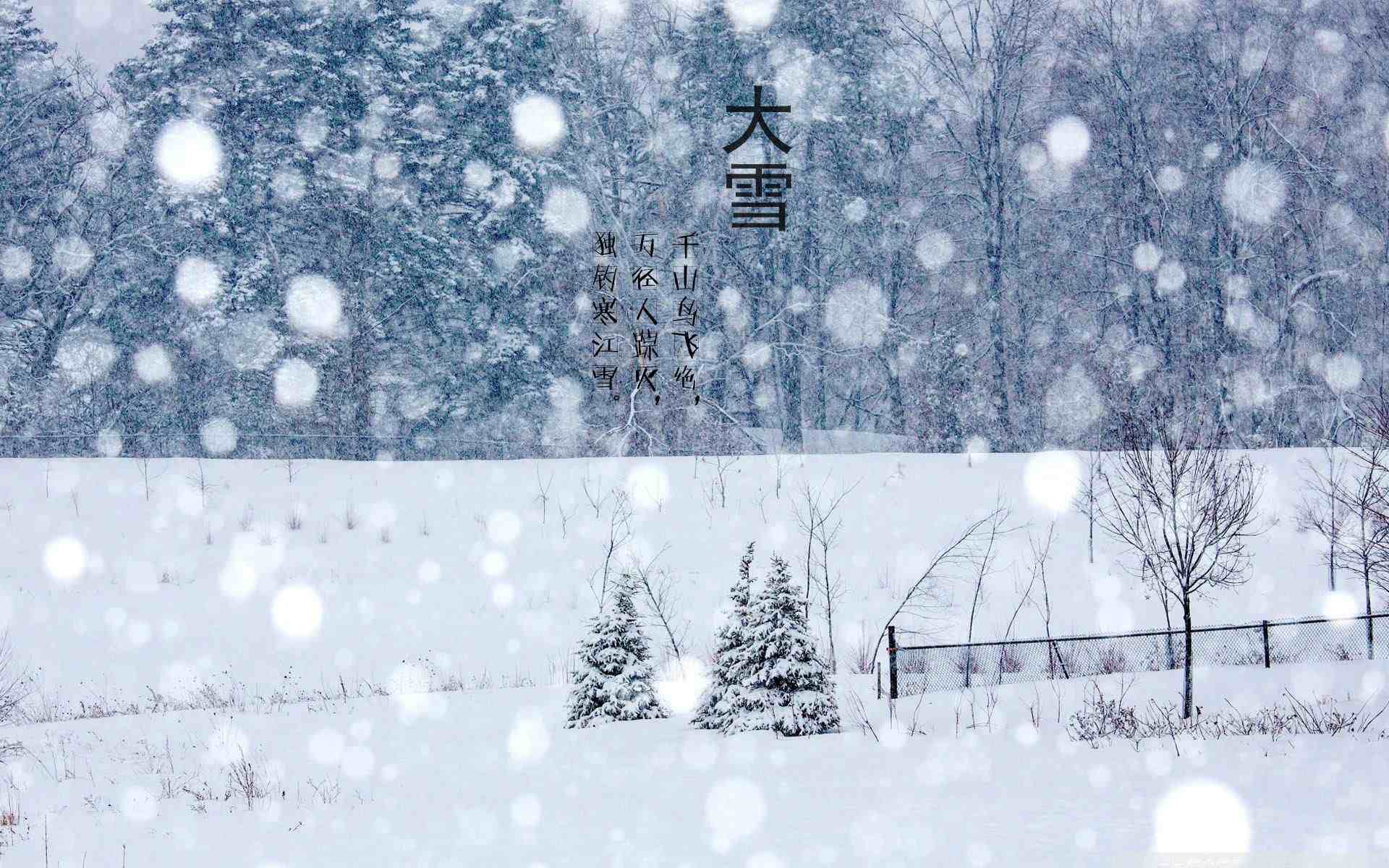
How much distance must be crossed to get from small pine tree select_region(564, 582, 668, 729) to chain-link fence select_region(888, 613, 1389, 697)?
10.5 feet

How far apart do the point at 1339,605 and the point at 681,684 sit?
11606 millimetres

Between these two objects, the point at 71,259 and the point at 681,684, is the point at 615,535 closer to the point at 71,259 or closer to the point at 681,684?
the point at 681,684

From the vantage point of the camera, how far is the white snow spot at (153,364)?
36.0 meters

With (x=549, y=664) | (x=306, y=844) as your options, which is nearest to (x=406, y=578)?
(x=549, y=664)

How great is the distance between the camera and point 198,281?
105ft

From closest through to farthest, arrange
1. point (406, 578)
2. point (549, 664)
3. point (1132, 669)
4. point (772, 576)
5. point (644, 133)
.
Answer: point (772, 576)
point (1132, 669)
point (549, 664)
point (406, 578)
point (644, 133)

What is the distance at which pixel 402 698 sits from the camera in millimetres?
13680

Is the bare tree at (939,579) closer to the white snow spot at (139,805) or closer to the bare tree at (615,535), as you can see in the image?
the bare tree at (615,535)

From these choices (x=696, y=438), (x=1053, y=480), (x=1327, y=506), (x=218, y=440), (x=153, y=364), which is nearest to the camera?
(x=1327, y=506)

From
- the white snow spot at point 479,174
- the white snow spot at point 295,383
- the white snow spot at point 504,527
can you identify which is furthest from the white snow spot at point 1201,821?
the white snow spot at point 295,383

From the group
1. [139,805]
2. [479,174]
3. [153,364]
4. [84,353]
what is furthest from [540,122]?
[139,805]

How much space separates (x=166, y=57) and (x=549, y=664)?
23.9 meters

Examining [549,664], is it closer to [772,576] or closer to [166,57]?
[772,576]

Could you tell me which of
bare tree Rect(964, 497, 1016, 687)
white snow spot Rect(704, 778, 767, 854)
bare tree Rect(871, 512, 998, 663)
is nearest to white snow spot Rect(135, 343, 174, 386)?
bare tree Rect(871, 512, 998, 663)
